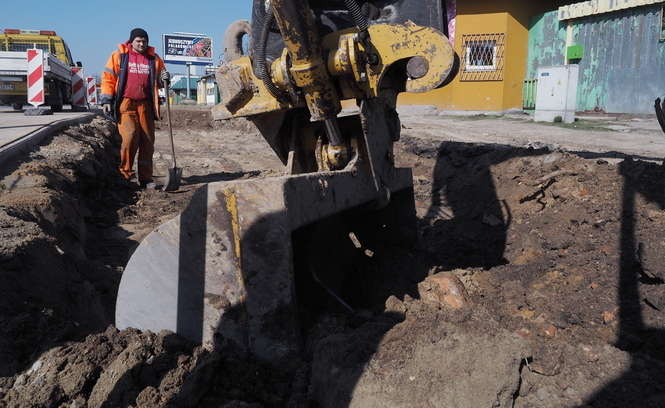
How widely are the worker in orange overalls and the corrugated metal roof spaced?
11628mm

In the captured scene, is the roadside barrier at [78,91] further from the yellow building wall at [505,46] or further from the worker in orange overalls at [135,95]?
the worker in orange overalls at [135,95]

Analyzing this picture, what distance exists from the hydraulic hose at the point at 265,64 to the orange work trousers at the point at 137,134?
4.20 metres

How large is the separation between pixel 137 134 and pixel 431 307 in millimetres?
4976

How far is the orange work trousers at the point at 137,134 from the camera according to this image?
6.45 meters

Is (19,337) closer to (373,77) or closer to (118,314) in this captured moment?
(118,314)

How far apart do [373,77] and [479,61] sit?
14345 mm

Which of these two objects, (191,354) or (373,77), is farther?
(373,77)

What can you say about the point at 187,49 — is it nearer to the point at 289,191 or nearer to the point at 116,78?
the point at 116,78

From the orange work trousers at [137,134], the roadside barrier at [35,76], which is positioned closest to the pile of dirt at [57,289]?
the orange work trousers at [137,134]

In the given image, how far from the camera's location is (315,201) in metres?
2.34

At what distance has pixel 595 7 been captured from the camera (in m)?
13.8

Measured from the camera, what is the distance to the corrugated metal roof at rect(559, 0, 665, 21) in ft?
42.4

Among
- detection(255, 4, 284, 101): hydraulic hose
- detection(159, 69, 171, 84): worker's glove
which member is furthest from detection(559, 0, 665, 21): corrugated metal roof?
A: detection(255, 4, 284, 101): hydraulic hose

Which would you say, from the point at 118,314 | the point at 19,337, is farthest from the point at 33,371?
the point at 118,314
